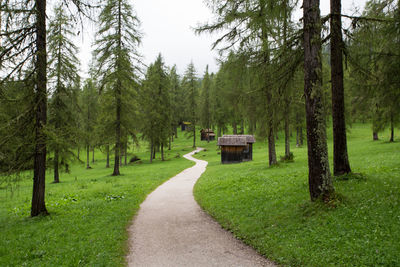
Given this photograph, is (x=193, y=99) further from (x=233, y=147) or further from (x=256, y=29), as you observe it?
(x=256, y=29)

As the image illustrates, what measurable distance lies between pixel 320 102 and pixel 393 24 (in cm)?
408

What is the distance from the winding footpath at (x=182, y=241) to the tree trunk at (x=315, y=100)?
308cm

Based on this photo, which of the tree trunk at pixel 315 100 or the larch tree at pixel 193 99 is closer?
the tree trunk at pixel 315 100

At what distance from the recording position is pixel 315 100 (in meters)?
6.98

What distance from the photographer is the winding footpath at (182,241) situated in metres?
5.71

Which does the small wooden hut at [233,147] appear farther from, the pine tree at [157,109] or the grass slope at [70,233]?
the grass slope at [70,233]

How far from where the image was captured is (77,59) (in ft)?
67.8

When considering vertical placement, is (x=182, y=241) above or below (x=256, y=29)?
below

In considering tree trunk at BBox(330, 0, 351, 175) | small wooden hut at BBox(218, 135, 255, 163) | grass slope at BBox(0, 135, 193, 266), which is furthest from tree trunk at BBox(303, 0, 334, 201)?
small wooden hut at BBox(218, 135, 255, 163)

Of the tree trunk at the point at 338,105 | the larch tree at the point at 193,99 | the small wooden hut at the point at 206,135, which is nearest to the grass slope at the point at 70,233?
the tree trunk at the point at 338,105

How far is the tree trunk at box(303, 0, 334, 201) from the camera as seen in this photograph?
6922 mm

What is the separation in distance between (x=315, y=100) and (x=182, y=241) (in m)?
5.75

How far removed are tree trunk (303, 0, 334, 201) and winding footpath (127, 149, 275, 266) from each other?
3076 millimetres

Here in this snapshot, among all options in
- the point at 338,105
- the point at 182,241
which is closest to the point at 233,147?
the point at 338,105
